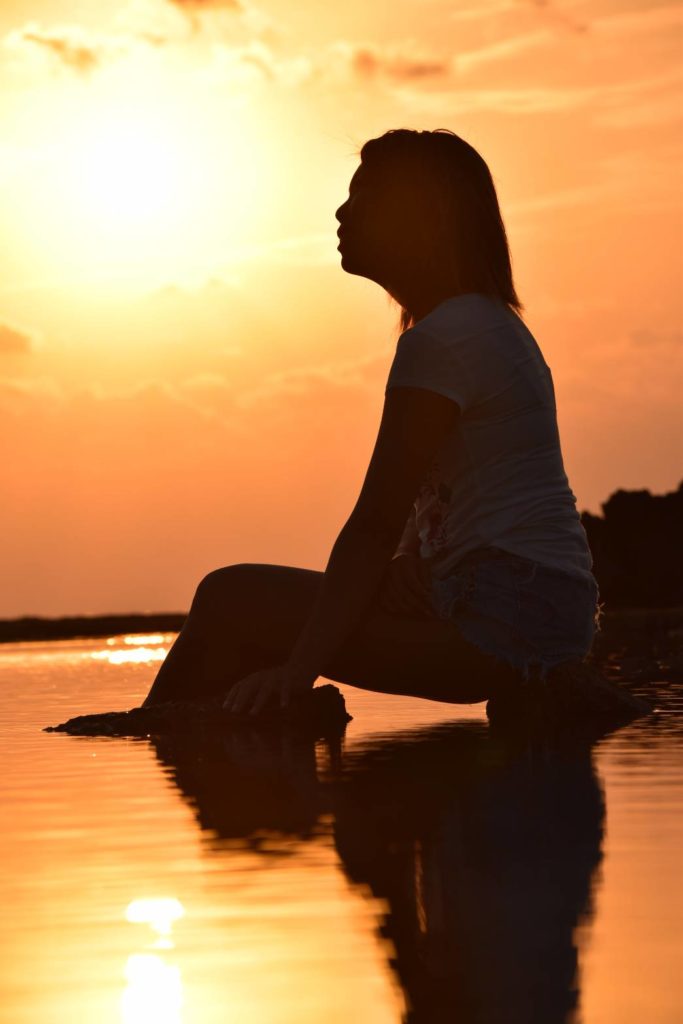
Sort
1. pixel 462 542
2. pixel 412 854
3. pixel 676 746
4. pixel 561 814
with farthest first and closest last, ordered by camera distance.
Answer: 1. pixel 462 542
2. pixel 676 746
3. pixel 561 814
4. pixel 412 854

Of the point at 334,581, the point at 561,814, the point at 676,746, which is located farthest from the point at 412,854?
the point at 334,581

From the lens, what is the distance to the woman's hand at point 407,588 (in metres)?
4.79

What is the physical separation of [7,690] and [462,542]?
394cm

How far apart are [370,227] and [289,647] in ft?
4.31

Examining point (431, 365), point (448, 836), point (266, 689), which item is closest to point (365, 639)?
point (266, 689)

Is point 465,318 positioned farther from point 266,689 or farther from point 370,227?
point 266,689

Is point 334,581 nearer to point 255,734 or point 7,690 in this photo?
point 255,734

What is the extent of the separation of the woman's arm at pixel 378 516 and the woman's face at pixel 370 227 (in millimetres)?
Answer: 555

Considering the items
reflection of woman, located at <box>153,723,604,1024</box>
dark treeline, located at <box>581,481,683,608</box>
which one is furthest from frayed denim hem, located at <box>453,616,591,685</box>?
dark treeline, located at <box>581,481,683,608</box>

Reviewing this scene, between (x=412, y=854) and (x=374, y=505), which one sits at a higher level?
(x=374, y=505)

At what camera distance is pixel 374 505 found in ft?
15.4

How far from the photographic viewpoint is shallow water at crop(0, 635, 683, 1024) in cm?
188

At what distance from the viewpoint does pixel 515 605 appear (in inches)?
186

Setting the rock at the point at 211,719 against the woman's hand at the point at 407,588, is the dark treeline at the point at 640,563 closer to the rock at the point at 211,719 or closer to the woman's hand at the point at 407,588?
the rock at the point at 211,719
